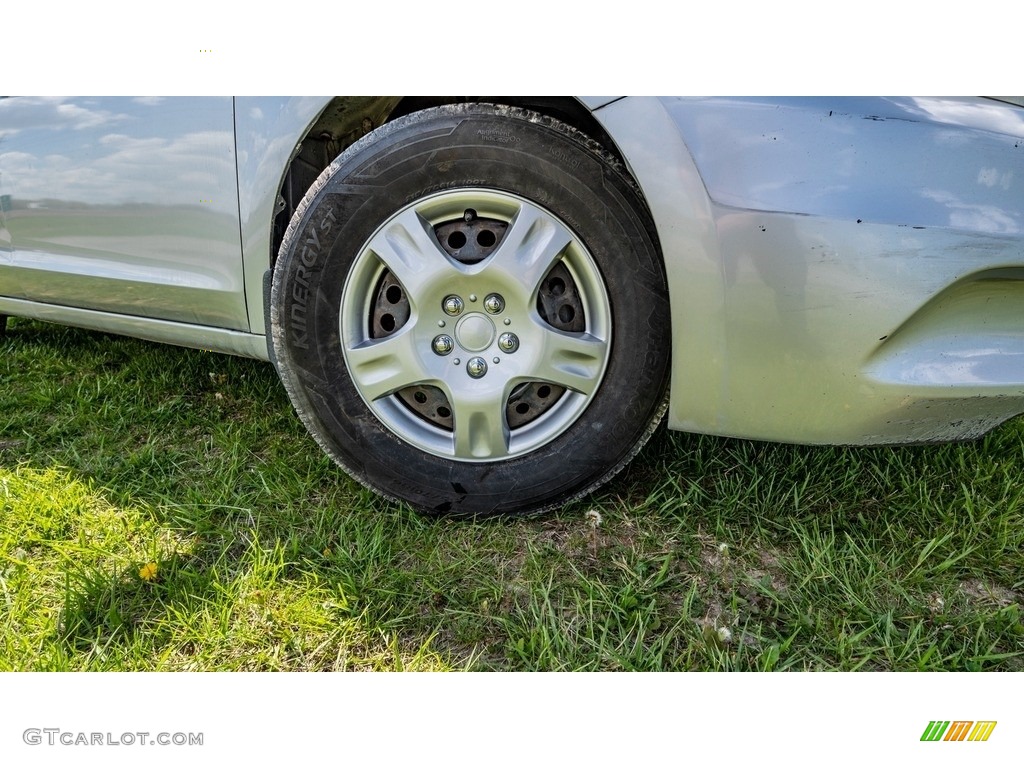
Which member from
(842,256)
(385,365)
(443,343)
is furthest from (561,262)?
(842,256)

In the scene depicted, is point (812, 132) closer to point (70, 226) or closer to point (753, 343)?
point (753, 343)

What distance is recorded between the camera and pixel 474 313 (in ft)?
5.37

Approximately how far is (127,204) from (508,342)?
1100 millimetres

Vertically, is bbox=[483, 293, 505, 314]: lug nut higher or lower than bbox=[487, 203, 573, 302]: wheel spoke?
lower

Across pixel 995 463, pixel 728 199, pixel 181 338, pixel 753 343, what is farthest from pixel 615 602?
pixel 181 338

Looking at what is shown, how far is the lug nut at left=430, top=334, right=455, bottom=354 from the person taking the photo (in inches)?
65.3

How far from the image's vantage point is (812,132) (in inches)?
52.5

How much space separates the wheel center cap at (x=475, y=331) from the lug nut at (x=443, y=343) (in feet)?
0.07

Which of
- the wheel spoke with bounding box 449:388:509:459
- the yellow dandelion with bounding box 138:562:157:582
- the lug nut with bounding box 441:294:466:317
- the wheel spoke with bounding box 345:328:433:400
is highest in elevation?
the lug nut with bounding box 441:294:466:317

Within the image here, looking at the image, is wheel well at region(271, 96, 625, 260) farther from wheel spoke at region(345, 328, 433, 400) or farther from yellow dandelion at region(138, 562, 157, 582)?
yellow dandelion at region(138, 562, 157, 582)

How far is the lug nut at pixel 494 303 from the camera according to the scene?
162 centimetres
